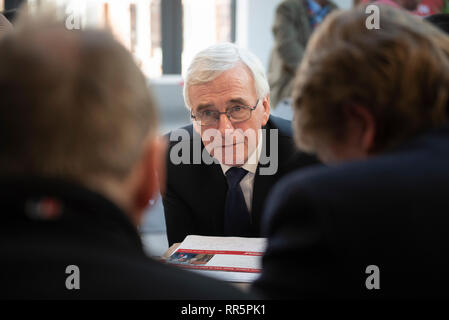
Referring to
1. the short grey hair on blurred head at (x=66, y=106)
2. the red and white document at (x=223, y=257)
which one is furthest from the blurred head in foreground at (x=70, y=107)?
the red and white document at (x=223, y=257)

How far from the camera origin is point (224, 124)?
2.04 metres

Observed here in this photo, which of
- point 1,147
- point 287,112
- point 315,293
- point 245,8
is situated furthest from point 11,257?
point 245,8

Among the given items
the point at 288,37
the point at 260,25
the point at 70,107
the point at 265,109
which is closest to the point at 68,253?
the point at 70,107

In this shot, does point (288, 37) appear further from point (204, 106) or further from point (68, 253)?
point (68, 253)

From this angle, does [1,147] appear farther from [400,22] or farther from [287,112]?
[287,112]

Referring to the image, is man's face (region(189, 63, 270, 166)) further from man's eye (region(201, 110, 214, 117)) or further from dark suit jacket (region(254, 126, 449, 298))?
dark suit jacket (region(254, 126, 449, 298))

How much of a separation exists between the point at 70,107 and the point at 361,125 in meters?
0.57

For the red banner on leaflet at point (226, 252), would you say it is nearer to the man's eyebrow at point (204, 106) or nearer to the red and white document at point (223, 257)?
the red and white document at point (223, 257)

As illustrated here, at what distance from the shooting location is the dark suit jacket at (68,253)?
609 mm

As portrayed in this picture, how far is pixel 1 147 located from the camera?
0.65 m

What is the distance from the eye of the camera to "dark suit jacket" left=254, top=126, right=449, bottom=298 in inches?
32.7

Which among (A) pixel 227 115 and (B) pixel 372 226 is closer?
(B) pixel 372 226

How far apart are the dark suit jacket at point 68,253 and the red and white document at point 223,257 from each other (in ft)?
2.29

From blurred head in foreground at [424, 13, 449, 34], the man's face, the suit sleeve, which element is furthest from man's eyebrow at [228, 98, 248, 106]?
the suit sleeve
